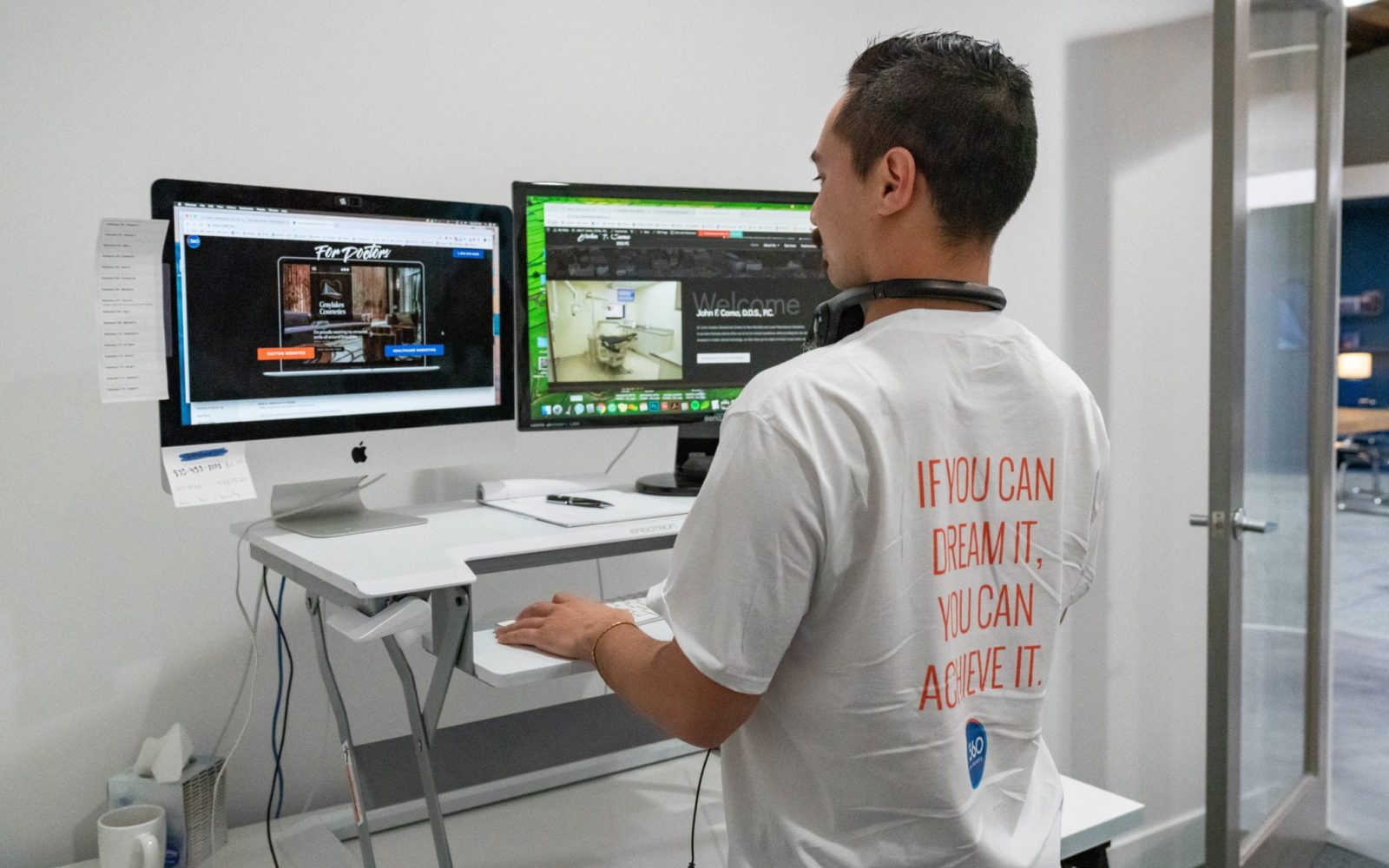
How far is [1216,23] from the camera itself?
6.71ft

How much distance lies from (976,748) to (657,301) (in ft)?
3.36

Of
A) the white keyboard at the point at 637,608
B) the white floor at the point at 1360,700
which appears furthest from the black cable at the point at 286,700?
the white floor at the point at 1360,700

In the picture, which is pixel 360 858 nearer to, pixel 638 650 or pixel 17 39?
pixel 638 650

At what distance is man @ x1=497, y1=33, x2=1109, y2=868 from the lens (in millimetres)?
875

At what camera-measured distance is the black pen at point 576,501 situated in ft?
5.45

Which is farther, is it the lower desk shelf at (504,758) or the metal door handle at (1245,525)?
the metal door handle at (1245,525)

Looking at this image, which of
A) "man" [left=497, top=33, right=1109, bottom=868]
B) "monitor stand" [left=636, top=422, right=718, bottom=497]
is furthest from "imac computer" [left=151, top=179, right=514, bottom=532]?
"man" [left=497, top=33, right=1109, bottom=868]

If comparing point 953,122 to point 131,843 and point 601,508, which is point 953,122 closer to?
point 601,508

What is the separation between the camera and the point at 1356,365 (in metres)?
10.7

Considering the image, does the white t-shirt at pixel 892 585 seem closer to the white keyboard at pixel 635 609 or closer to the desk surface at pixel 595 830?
the white keyboard at pixel 635 609

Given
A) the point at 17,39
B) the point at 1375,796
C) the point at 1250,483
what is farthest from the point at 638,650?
the point at 1375,796

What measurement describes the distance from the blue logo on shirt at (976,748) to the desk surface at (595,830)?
0.57 metres

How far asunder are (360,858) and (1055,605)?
1.07 m

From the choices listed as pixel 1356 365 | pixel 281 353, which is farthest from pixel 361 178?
pixel 1356 365
